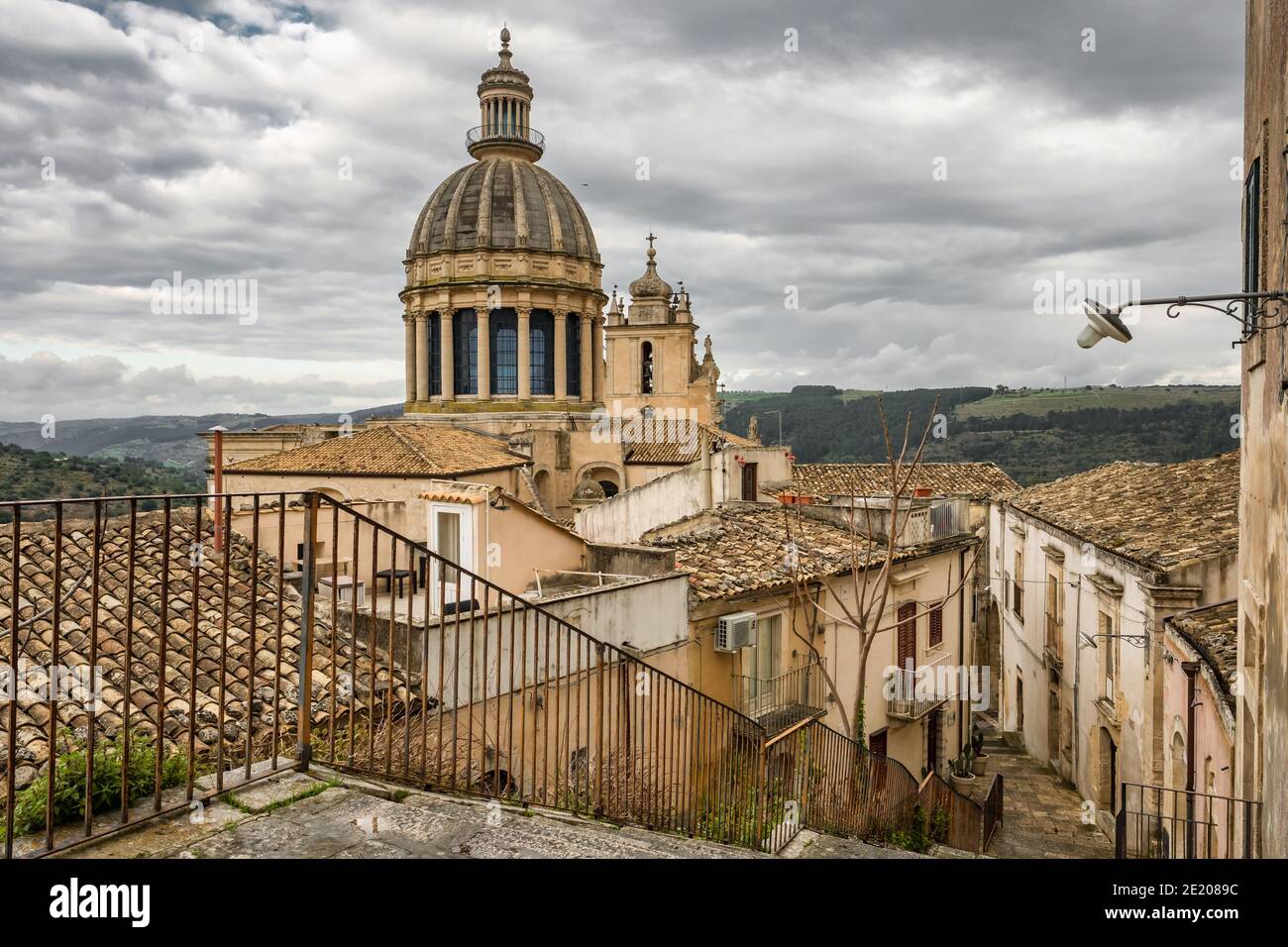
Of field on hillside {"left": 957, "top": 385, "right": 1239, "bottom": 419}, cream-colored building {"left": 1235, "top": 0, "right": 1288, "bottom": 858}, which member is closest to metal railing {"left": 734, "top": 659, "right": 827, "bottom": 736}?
cream-colored building {"left": 1235, "top": 0, "right": 1288, "bottom": 858}

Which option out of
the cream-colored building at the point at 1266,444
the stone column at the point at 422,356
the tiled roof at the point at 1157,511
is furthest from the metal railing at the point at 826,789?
the stone column at the point at 422,356

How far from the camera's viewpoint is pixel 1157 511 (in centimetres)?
1783

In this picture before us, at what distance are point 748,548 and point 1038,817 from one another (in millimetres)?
8426

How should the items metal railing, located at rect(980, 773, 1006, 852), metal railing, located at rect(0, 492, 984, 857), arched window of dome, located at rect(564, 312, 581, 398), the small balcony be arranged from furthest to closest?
arched window of dome, located at rect(564, 312, 581, 398), the small balcony, metal railing, located at rect(980, 773, 1006, 852), metal railing, located at rect(0, 492, 984, 857)

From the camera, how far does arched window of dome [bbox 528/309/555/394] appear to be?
3753cm

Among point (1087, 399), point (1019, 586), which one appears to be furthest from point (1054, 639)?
point (1087, 399)

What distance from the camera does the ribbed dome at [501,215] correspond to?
36.4 m

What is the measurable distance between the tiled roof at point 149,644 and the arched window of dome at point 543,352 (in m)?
27.8

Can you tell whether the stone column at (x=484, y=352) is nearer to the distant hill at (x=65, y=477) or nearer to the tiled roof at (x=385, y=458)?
the tiled roof at (x=385, y=458)

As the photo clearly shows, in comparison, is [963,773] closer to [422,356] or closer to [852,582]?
[852,582]

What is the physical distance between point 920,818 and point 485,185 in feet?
100

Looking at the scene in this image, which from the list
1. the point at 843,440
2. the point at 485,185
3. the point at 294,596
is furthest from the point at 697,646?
the point at 843,440

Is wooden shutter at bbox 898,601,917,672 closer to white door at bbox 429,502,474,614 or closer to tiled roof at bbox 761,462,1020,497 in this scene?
white door at bbox 429,502,474,614

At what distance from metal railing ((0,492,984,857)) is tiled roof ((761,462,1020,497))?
70.2 ft
